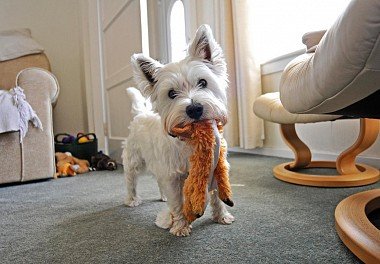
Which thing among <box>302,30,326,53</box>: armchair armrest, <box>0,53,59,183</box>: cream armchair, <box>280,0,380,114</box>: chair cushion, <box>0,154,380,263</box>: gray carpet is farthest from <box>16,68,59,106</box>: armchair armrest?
<box>280,0,380,114</box>: chair cushion

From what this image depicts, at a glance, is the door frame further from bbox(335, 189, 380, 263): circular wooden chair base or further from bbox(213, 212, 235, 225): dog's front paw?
bbox(335, 189, 380, 263): circular wooden chair base

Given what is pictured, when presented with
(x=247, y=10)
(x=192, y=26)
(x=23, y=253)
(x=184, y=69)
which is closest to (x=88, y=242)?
(x=23, y=253)

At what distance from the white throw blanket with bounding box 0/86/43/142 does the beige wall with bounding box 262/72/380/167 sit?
5.61ft

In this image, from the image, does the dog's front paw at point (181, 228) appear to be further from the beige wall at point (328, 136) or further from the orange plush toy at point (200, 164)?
the beige wall at point (328, 136)

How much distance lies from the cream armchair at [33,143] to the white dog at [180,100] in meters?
1.29

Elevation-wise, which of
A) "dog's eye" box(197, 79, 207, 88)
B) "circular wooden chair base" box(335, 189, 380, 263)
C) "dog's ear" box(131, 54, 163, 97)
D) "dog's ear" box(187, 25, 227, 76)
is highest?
"dog's ear" box(187, 25, 227, 76)

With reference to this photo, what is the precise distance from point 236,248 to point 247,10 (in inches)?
80.8

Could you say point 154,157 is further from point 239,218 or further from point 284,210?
point 284,210

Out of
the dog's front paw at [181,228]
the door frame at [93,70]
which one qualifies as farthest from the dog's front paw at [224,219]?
the door frame at [93,70]

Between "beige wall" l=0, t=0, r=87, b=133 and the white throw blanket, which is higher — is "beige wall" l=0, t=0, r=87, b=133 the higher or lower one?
the higher one

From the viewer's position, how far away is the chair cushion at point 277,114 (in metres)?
1.53

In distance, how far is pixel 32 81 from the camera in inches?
82.5

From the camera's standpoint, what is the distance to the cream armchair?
79.4 inches

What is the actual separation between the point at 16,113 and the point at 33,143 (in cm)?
24
